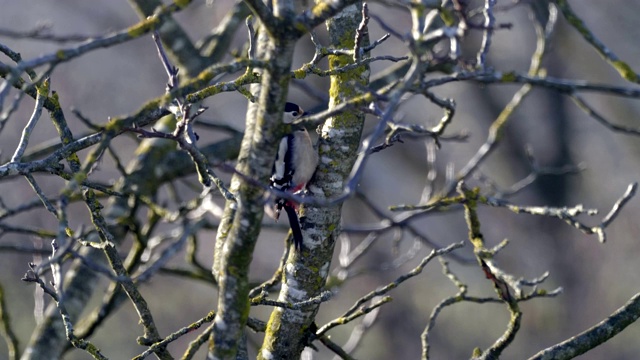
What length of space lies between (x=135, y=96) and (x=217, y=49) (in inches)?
427

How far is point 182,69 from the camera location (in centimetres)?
507

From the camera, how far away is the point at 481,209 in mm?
14469

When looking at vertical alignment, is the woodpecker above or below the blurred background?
below

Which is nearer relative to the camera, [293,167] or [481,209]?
[293,167]

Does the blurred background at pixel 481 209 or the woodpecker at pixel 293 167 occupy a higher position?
the blurred background at pixel 481 209

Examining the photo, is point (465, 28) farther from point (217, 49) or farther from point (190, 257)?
point (217, 49)

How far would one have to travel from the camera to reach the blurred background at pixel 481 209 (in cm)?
1356

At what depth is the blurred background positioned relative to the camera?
13.6m

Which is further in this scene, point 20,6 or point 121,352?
point 20,6

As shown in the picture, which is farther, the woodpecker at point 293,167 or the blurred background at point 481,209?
the blurred background at point 481,209

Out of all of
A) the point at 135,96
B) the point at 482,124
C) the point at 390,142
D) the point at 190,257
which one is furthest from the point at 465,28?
the point at 135,96

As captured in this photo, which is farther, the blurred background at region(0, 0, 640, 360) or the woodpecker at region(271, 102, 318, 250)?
the blurred background at region(0, 0, 640, 360)

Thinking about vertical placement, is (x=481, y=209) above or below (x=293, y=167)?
above

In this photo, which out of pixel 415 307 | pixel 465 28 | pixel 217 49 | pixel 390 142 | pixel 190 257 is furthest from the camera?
pixel 415 307
